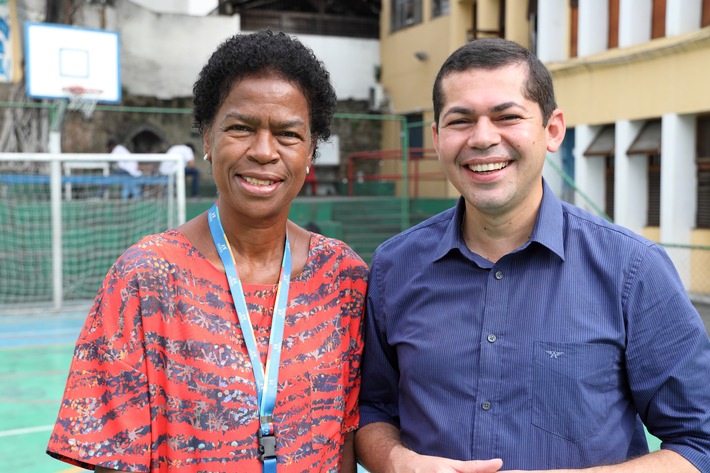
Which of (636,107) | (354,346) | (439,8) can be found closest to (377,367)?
(354,346)

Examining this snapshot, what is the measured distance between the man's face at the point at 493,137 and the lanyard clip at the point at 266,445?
77cm

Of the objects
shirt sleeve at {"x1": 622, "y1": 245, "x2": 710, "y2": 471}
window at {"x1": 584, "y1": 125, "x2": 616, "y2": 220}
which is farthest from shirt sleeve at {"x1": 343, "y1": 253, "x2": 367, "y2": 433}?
window at {"x1": 584, "y1": 125, "x2": 616, "y2": 220}

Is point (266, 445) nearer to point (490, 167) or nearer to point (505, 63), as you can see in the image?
point (490, 167)

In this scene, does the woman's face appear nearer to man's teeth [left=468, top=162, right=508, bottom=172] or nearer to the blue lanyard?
the blue lanyard

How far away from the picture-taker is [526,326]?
2002 millimetres

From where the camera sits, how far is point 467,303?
2.08 metres

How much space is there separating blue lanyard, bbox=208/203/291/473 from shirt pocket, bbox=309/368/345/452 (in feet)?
0.45

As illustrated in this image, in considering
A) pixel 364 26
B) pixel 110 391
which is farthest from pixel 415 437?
pixel 364 26

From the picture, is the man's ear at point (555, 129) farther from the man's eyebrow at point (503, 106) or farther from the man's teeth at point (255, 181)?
the man's teeth at point (255, 181)

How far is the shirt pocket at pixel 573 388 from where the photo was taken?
194 centimetres

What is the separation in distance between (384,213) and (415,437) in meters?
12.2

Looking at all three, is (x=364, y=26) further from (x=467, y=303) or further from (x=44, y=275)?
(x=467, y=303)

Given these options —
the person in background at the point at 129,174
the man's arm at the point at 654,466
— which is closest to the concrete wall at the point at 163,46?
the person in background at the point at 129,174

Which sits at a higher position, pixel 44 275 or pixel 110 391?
pixel 110 391
